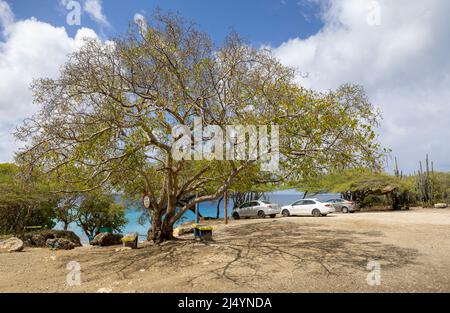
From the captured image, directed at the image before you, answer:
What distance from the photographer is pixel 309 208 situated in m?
25.0

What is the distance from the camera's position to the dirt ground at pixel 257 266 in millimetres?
6938

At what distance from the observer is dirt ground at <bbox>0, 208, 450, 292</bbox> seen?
273 inches

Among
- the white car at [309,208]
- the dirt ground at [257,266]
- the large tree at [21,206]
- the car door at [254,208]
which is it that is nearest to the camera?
the dirt ground at [257,266]

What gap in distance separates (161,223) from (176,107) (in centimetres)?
509

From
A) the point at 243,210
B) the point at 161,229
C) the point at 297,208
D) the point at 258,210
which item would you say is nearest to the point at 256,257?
the point at 161,229

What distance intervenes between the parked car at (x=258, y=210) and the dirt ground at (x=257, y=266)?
11.4 metres

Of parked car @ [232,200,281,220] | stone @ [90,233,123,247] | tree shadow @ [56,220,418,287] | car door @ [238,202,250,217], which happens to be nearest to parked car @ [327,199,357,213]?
parked car @ [232,200,281,220]

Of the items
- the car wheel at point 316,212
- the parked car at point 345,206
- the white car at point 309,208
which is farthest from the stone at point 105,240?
the parked car at point 345,206

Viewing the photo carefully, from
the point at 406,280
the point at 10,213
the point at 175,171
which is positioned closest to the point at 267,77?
the point at 175,171

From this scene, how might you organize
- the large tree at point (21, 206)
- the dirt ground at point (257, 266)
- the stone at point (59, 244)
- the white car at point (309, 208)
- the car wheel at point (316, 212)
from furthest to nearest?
the car wheel at point (316, 212), the white car at point (309, 208), the large tree at point (21, 206), the stone at point (59, 244), the dirt ground at point (257, 266)

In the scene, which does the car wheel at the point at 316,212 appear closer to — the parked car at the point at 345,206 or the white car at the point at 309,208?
the white car at the point at 309,208

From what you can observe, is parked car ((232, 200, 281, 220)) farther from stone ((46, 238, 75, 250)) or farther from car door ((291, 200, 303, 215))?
stone ((46, 238, 75, 250))

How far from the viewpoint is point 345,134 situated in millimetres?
9672
